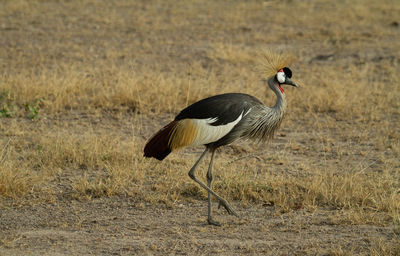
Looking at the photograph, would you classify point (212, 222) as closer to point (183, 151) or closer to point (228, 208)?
point (228, 208)

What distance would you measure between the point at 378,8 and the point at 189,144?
1281 centimetres

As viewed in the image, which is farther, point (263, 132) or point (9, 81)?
point (9, 81)

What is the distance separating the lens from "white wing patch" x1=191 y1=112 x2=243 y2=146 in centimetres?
469

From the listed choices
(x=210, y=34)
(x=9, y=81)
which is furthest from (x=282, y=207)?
(x=210, y=34)

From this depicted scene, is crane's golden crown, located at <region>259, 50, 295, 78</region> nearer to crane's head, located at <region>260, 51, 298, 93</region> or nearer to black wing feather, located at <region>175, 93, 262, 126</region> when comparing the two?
crane's head, located at <region>260, 51, 298, 93</region>

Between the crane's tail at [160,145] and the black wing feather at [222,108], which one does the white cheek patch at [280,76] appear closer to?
the black wing feather at [222,108]

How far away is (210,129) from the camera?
15.4 feet

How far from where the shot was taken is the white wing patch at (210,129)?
4688mm

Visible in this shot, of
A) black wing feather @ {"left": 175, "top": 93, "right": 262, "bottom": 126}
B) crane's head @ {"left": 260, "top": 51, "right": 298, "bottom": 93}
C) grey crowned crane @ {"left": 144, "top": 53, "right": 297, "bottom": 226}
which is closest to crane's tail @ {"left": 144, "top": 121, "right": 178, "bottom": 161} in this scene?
grey crowned crane @ {"left": 144, "top": 53, "right": 297, "bottom": 226}

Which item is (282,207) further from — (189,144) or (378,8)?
(378,8)

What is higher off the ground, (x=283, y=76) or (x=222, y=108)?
(x=283, y=76)

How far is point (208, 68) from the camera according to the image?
9844 mm

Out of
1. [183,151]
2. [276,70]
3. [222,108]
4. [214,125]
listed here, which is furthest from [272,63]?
[183,151]

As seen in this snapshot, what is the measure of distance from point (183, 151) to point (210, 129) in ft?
5.81
